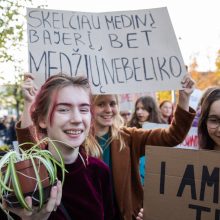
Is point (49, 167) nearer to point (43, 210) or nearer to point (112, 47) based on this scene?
point (43, 210)

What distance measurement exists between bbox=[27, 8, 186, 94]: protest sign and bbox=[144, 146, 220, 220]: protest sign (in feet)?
3.18

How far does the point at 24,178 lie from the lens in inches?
63.4

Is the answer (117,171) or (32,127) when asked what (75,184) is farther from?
(117,171)

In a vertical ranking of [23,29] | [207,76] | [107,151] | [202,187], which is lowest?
[202,187]

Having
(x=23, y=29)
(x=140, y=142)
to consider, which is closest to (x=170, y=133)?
(x=140, y=142)

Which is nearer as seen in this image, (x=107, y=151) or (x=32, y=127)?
(x=32, y=127)

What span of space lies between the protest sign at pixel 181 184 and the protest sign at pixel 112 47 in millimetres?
969

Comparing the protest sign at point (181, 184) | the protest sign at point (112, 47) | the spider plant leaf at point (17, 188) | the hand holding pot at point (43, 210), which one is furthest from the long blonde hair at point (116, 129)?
the spider plant leaf at point (17, 188)

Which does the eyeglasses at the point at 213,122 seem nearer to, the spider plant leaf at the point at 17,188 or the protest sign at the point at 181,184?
the protest sign at the point at 181,184

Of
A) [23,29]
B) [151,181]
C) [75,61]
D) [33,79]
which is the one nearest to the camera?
[151,181]

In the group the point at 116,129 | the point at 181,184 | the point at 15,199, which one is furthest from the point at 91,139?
the point at 15,199

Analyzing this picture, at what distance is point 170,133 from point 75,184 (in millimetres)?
1010

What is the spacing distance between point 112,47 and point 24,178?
5.94 ft

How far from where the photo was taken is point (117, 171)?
2.88m
